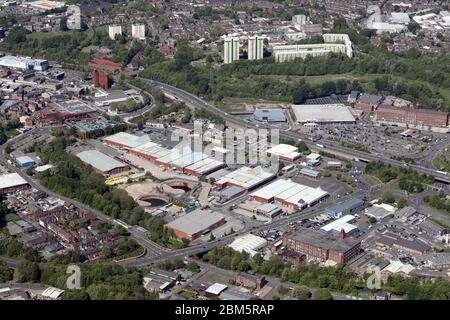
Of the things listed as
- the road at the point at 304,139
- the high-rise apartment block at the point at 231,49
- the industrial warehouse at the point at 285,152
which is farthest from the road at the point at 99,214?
the high-rise apartment block at the point at 231,49

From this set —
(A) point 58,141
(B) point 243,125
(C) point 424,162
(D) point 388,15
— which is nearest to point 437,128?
(C) point 424,162

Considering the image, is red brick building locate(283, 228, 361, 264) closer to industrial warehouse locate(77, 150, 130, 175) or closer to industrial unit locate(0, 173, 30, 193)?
industrial warehouse locate(77, 150, 130, 175)

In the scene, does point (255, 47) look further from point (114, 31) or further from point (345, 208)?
point (345, 208)

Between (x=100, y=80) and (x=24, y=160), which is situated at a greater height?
(x=100, y=80)

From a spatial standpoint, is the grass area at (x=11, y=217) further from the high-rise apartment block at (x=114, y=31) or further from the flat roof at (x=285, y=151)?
the high-rise apartment block at (x=114, y=31)

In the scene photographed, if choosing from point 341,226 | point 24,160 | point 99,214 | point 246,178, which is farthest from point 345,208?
point 24,160

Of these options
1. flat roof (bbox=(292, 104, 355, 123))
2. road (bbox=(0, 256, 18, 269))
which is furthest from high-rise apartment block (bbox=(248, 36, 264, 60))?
road (bbox=(0, 256, 18, 269))

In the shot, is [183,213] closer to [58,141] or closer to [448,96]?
[58,141]
